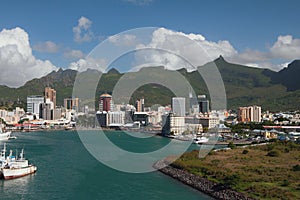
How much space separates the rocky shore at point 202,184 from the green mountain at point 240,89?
23360mm

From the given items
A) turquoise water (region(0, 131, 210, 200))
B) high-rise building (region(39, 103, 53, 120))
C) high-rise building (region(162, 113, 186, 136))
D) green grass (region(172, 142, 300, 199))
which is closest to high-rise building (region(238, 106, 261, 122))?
high-rise building (region(162, 113, 186, 136))

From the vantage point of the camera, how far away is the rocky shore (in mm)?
5743

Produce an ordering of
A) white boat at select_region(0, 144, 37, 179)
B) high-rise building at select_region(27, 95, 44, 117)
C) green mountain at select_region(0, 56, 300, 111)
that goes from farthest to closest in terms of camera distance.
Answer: high-rise building at select_region(27, 95, 44, 117) < green mountain at select_region(0, 56, 300, 111) < white boat at select_region(0, 144, 37, 179)

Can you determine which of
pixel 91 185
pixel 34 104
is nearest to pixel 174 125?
pixel 91 185

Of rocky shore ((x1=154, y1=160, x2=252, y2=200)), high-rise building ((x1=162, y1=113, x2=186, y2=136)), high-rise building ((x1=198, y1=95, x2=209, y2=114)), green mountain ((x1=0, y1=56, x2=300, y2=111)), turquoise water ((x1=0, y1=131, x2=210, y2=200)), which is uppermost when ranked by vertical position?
green mountain ((x1=0, y1=56, x2=300, y2=111))

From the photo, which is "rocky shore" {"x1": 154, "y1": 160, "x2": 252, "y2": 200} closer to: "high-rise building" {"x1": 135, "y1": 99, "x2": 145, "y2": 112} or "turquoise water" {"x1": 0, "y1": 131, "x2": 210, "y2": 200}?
"turquoise water" {"x1": 0, "y1": 131, "x2": 210, "y2": 200}

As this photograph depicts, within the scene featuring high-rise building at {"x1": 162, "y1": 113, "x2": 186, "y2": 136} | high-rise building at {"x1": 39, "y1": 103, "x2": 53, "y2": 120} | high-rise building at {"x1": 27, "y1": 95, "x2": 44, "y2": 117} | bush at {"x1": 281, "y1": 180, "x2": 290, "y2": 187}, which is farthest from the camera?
high-rise building at {"x1": 27, "y1": 95, "x2": 44, "y2": 117}

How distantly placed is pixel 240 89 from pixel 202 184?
1714 inches

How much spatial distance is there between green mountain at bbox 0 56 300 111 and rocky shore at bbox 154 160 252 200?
2336cm

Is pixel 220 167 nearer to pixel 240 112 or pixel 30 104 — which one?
pixel 240 112

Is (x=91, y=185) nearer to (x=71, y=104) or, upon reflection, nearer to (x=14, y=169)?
(x=14, y=169)

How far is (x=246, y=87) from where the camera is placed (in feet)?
163

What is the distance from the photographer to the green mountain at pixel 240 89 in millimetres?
39344

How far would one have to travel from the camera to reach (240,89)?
160 feet
